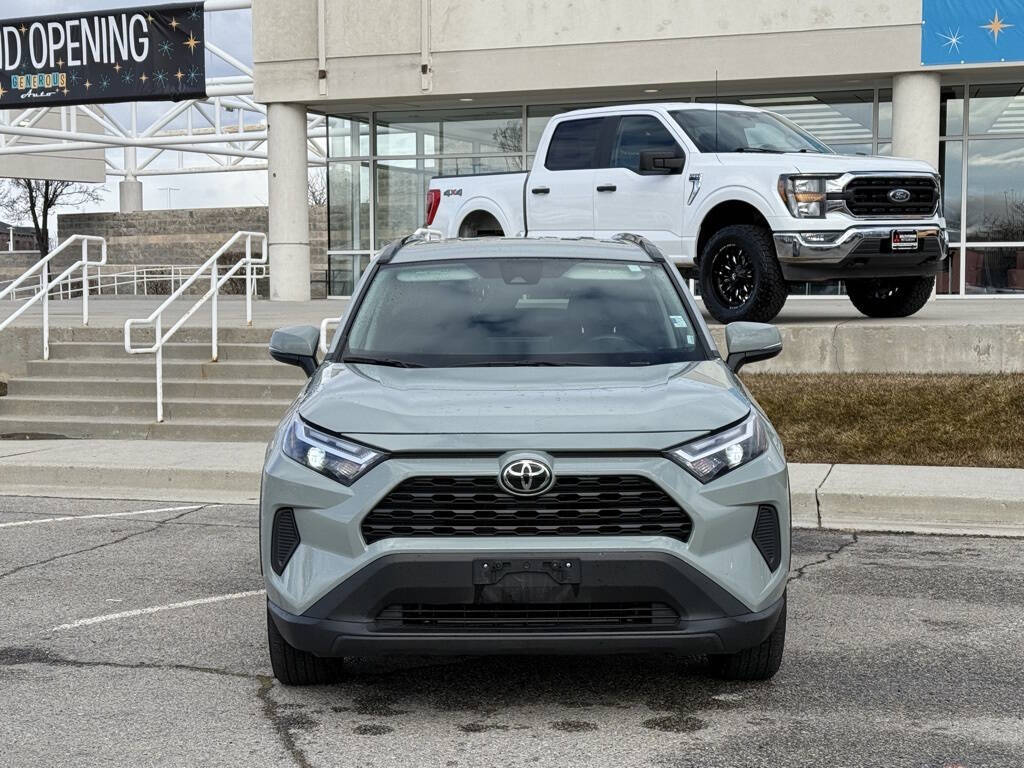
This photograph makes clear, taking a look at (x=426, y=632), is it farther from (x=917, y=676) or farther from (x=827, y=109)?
(x=827, y=109)

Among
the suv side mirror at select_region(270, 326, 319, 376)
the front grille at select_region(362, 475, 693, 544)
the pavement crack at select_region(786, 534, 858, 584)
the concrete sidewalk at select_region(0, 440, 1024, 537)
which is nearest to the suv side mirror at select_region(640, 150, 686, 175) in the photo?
the concrete sidewalk at select_region(0, 440, 1024, 537)

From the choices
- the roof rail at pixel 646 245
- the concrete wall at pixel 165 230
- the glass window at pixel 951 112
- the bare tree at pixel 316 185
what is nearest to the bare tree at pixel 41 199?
the bare tree at pixel 316 185

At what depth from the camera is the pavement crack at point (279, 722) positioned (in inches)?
185

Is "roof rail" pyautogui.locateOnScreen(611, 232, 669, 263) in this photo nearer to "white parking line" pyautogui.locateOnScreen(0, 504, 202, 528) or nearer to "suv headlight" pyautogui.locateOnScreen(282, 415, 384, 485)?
"suv headlight" pyautogui.locateOnScreen(282, 415, 384, 485)

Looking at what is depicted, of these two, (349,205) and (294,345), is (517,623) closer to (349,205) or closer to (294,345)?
(294,345)

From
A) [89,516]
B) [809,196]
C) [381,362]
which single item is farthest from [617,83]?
[381,362]

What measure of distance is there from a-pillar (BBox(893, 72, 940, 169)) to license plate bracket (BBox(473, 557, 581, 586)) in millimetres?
18267

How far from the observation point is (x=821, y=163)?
13516mm

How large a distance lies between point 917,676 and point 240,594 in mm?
3414

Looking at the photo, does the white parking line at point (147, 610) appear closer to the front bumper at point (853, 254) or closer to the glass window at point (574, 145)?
the front bumper at point (853, 254)

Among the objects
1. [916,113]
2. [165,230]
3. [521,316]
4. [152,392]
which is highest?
[916,113]

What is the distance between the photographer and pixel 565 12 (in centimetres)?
2259

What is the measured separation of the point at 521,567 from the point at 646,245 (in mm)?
2680

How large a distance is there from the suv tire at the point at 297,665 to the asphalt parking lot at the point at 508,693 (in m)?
0.05
